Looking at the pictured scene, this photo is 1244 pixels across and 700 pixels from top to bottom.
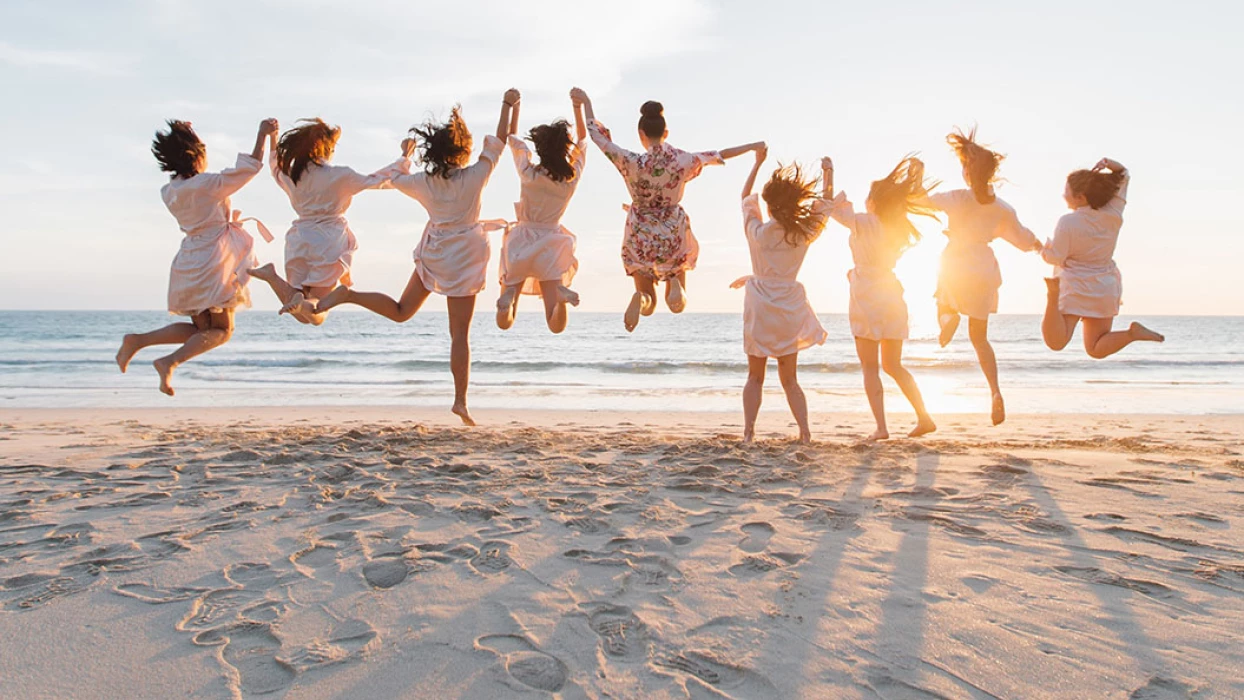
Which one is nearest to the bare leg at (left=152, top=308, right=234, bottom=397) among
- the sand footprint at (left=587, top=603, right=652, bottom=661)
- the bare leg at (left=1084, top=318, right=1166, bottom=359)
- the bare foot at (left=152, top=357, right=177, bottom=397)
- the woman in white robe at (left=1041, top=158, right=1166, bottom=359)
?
the bare foot at (left=152, top=357, right=177, bottom=397)

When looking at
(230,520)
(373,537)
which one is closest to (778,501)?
(373,537)

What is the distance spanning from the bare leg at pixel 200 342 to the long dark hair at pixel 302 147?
4.07ft

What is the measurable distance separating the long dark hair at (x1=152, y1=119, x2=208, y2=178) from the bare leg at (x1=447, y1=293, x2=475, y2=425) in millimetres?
1841

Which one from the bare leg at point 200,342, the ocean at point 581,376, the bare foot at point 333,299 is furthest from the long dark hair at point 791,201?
the ocean at point 581,376

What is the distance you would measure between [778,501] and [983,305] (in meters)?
3.23

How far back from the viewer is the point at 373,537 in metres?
3.53

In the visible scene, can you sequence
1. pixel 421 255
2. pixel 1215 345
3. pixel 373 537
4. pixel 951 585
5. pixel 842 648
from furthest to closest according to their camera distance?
pixel 1215 345 → pixel 421 255 → pixel 373 537 → pixel 951 585 → pixel 842 648

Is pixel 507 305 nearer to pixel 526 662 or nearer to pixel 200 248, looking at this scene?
pixel 200 248

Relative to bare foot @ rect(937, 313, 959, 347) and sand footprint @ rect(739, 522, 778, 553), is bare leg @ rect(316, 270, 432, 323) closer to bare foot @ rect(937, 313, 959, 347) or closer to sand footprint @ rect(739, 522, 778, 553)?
sand footprint @ rect(739, 522, 778, 553)

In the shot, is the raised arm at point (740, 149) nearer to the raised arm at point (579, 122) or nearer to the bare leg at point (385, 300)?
the raised arm at point (579, 122)

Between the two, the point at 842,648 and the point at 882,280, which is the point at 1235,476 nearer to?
the point at 882,280

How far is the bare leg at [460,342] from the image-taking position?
643cm

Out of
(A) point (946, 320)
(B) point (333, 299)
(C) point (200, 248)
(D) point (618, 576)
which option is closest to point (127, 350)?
(C) point (200, 248)

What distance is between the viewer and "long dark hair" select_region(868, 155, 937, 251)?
6125mm
